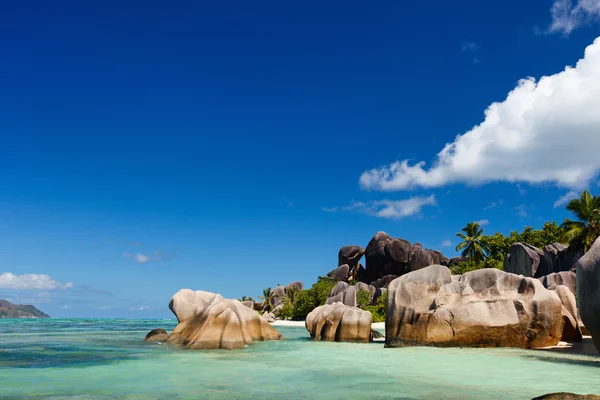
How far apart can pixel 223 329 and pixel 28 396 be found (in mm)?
10474

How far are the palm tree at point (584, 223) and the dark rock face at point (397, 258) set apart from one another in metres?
28.1

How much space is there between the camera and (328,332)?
24.5m

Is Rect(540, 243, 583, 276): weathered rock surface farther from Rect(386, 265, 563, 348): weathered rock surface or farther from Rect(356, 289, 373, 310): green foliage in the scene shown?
Rect(386, 265, 563, 348): weathered rock surface

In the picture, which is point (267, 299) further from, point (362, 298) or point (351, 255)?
point (362, 298)

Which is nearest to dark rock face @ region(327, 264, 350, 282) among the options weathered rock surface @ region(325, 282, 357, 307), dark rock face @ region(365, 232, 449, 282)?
dark rock face @ region(365, 232, 449, 282)

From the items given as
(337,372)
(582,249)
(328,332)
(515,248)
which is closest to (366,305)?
(515,248)

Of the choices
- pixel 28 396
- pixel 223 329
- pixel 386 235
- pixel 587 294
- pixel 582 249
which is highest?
pixel 386 235

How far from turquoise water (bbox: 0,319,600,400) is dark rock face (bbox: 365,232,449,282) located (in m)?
53.5

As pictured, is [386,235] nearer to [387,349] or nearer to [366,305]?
[366,305]

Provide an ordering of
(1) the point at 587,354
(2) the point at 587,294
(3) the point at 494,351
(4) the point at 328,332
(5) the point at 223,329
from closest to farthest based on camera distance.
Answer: (2) the point at 587,294 < (1) the point at 587,354 < (3) the point at 494,351 < (5) the point at 223,329 < (4) the point at 328,332

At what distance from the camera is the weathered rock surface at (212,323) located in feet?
65.6

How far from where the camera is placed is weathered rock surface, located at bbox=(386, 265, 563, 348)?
18.9 m

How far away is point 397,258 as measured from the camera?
234 feet

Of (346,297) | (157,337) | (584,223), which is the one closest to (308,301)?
(346,297)
